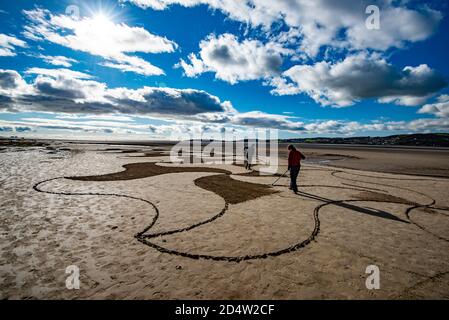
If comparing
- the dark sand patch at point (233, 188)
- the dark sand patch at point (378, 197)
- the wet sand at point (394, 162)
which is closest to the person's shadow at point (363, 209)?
the dark sand patch at point (378, 197)

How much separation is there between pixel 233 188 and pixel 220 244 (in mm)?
8352

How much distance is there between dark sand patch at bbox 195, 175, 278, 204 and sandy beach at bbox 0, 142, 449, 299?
8.9 inches

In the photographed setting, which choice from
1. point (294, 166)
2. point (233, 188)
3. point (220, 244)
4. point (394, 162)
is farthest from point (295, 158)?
point (394, 162)

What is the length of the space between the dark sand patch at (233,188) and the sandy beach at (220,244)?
23 centimetres

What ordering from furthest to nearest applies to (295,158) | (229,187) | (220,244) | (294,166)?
(229,187) < (295,158) < (294,166) < (220,244)

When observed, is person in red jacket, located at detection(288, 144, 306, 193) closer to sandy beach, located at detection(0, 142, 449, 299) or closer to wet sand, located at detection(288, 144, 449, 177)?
sandy beach, located at detection(0, 142, 449, 299)

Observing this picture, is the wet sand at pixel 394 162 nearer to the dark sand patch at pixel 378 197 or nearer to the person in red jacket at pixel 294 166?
the dark sand patch at pixel 378 197

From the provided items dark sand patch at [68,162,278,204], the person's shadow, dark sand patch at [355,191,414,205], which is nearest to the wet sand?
dark sand patch at [355,191,414,205]

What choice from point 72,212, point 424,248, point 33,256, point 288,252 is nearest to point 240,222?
point 288,252

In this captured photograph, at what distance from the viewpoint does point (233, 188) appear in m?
15.7

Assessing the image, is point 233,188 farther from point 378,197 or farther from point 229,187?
point 378,197

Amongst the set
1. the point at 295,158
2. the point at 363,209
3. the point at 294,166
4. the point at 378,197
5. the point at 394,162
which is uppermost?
the point at 295,158

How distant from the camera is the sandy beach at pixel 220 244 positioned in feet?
17.4

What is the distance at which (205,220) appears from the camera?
959 centimetres
